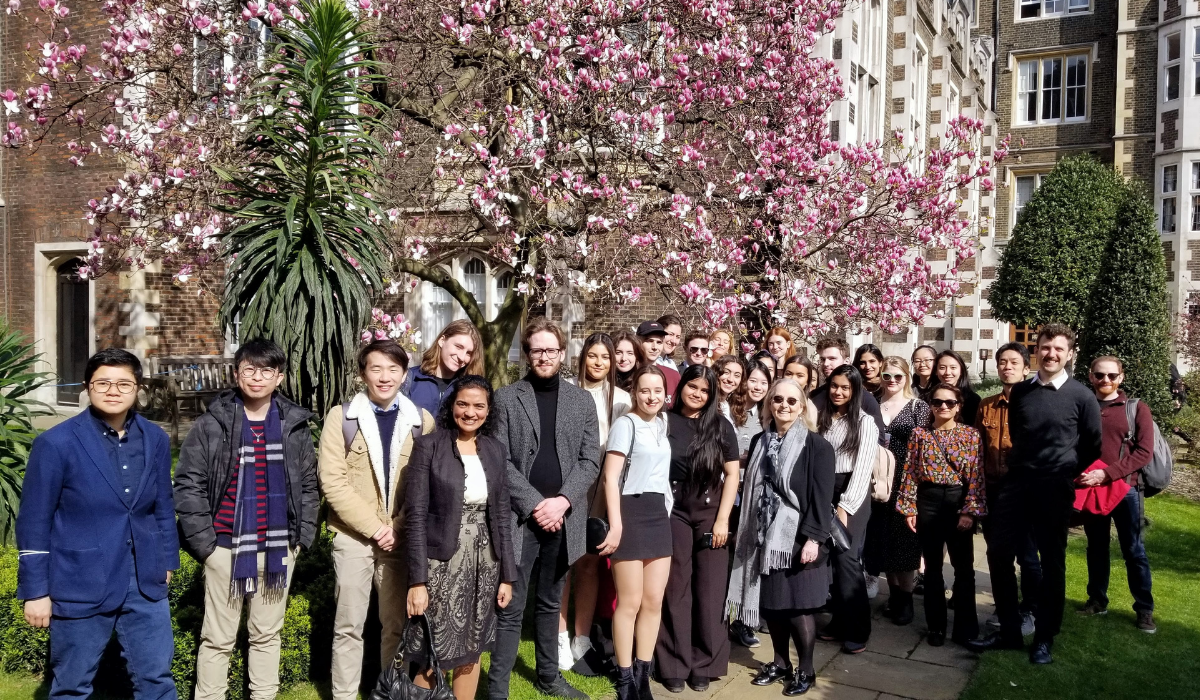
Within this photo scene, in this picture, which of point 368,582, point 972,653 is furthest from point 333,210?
point 972,653

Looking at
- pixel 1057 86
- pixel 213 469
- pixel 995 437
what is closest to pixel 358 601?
pixel 213 469

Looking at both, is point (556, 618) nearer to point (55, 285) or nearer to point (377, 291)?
point (377, 291)

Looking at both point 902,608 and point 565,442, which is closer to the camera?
point 565,442

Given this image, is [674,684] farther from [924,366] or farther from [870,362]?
[924,366]

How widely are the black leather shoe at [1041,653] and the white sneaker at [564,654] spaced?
319 cm

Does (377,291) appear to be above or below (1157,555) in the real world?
above

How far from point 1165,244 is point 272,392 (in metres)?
31.4

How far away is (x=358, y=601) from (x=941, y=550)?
13.3ft

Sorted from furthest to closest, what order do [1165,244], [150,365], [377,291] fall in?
[1165,244] < [150,365] < [377,291]

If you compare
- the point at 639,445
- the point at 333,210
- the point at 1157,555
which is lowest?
the point at 1157,555

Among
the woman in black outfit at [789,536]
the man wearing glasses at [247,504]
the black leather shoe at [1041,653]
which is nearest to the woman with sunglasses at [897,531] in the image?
the black leather shoe at [1041,653]

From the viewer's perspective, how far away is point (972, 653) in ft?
20.5

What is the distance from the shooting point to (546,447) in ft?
16.9

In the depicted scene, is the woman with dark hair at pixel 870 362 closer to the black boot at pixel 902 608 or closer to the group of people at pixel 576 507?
the group of people at pixel 576 507
